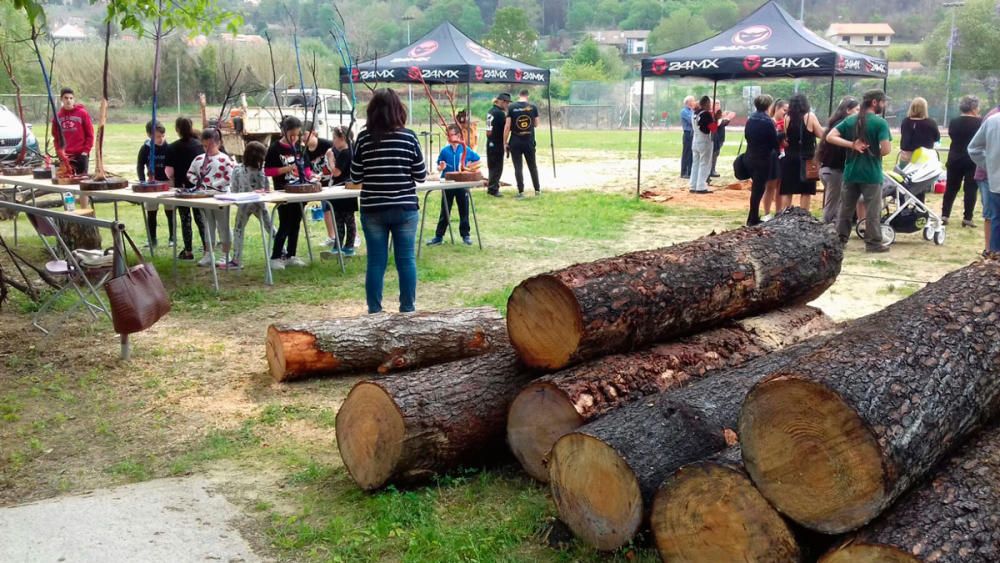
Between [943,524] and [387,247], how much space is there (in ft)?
14.9

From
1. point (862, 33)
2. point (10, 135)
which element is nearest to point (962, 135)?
point (10, 135)

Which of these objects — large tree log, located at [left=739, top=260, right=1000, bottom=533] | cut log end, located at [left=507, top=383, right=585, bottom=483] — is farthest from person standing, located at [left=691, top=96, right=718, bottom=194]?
large tree log, located at [left=739, top=260, right=1000, bottom=533]

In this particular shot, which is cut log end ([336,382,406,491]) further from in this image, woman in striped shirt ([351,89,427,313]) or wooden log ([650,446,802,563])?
woman in striped shirt ([351,89,427,313])

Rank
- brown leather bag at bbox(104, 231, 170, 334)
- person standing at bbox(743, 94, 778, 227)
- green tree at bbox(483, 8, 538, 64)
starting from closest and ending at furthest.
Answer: brown leather bag at bbox(104, 231, 170, 334), person standing at bbox(743, 94, 778, 227), green tree at bbox(483, 8, 538, 64)

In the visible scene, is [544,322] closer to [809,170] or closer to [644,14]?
[809,170]

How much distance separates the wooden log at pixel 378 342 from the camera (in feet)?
18.6

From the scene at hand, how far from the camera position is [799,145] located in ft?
36.2

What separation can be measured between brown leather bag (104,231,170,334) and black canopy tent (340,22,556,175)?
34.8ft

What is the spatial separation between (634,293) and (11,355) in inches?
178

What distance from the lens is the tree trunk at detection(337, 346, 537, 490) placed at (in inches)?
162

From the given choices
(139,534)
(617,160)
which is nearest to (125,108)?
(617,160)

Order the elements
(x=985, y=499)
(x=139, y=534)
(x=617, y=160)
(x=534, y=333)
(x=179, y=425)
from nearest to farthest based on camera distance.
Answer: (x=985, y=499) → (x=139, y=534) → (x=534, y=333) → (x=179, y=425) → (x=617, y=160)

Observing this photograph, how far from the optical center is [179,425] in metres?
5.15

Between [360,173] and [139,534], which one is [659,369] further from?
[360,173]
